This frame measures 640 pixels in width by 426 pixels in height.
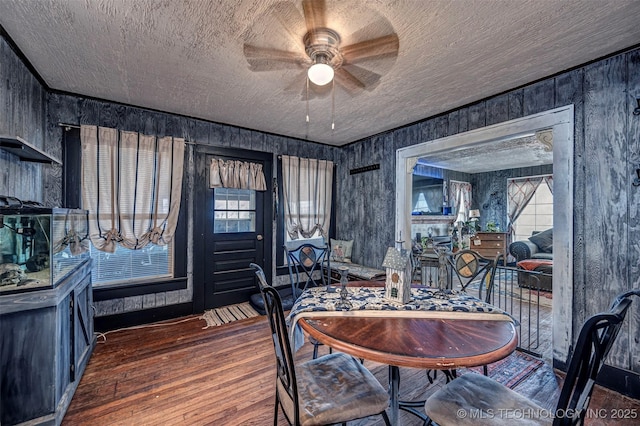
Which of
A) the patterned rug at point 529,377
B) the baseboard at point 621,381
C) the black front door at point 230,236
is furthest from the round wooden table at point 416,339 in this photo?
the black front door at point 230,236

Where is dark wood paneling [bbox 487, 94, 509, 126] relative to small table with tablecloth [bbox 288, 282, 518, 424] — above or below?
above

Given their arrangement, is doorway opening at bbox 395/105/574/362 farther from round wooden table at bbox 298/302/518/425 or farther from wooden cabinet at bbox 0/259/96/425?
wooden cabinet at bbox 0/259/96/425

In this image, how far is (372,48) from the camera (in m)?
2.03

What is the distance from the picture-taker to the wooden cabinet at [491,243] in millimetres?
6867

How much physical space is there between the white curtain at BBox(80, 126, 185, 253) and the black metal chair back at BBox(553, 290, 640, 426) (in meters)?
3.70

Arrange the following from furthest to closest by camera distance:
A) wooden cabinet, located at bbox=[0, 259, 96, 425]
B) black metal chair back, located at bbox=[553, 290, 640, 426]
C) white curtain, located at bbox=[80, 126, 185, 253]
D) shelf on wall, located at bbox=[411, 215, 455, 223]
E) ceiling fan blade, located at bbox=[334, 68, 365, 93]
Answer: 1. shelf on wall, located at bbox=[411, 215, 455, 223]
2. white curtain, located at bbox=[80, 126, 185, 253]
3. ceiling fan blade, located at bbox=[334, 68, 365, 93]
4. wooden cabinet, located at bbox=[0, 259, 96, 425]
5. black metal chair back, located at bbox=[553, 290, 640, 426]

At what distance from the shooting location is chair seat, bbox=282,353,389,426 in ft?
4.16

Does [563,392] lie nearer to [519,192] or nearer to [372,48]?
[372,48]

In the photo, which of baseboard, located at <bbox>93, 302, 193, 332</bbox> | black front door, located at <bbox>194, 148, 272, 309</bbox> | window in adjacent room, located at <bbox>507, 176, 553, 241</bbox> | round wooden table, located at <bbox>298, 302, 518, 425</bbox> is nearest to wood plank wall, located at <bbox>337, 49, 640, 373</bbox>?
round wooden table, located at <bbox>298, 302, 518, 425</bbox>

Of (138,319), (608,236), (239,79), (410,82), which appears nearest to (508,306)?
(608,236)

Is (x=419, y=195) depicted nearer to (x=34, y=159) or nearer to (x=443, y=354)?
(x=443, y=354)

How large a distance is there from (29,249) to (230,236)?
2.27 m

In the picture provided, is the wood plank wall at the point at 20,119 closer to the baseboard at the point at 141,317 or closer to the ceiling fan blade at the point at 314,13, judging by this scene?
the baseboard at the point at 141,317

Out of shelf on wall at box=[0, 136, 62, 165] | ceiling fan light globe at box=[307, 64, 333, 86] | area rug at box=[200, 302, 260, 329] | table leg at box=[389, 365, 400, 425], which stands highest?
ceiling fan light globe at box=[307, 64, 333, 86]
